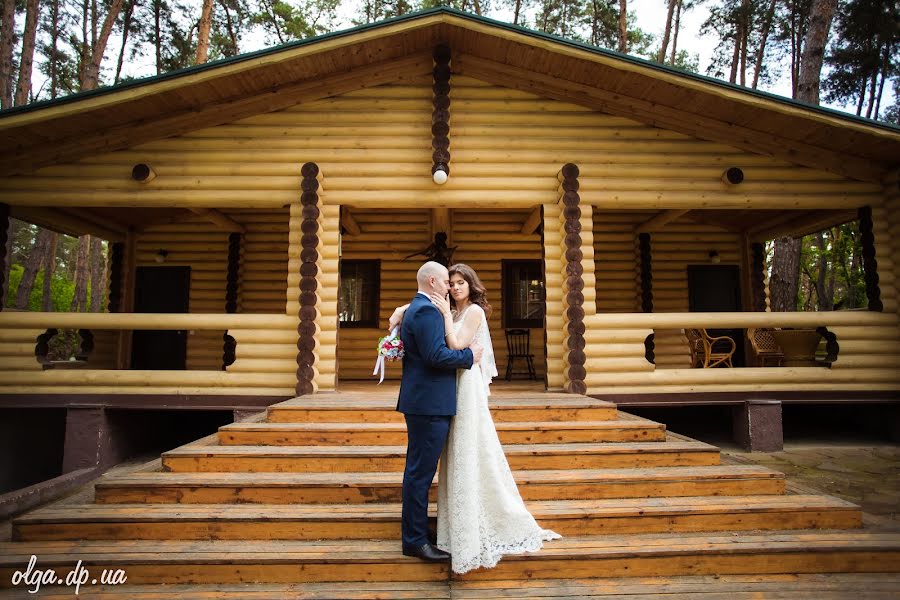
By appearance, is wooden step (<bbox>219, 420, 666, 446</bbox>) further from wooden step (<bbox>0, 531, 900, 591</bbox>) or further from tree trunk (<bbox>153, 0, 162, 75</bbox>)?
tree trunk (<bbox>153, 0, 162, 75</bbox>)

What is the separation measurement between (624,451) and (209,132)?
6.55 m

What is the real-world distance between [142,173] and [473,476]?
634 centimetres

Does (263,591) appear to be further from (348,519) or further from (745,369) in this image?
(745,369)

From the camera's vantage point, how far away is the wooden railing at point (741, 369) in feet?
22.4

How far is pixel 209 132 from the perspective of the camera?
7.12 meters

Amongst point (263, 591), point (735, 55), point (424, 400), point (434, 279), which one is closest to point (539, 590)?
point (424, 400)

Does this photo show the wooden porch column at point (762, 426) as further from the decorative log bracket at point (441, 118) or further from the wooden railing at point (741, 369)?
the decorative log bracket at point (441, 118)

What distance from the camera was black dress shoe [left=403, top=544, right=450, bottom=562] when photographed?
2.97 meters

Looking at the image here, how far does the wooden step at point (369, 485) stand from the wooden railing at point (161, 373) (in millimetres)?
2722

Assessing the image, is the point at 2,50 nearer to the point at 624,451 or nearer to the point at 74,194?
the point at 74,194

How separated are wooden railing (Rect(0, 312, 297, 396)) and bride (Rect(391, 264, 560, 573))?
411cm

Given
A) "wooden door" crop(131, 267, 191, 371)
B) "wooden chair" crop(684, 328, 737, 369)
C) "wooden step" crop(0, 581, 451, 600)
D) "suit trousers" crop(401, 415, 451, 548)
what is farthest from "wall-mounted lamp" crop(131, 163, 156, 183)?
"wooden chair" crop(684, 328, 737, 369)

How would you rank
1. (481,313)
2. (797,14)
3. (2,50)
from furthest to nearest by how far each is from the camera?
(797,14), (2,50), (481,313)

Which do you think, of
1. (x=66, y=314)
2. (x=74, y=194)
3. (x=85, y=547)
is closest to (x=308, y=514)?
(x=85, y=547)
